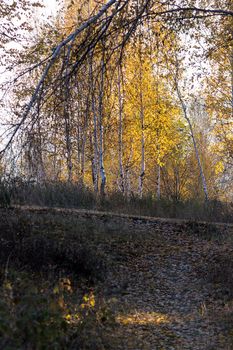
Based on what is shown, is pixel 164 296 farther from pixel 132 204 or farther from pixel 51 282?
pixel 132 204

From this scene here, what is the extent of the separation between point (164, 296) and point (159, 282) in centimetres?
72

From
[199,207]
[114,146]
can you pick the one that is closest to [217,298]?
[199,207]

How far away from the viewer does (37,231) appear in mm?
8070

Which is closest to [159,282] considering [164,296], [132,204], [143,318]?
[164,296]

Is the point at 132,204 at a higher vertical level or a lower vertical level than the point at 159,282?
higher

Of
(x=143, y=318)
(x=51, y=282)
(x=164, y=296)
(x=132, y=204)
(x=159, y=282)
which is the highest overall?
(x=132, y=204)

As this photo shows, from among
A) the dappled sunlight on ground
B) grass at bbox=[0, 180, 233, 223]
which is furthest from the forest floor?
grass at bbox=[0, 180, 233, 223]

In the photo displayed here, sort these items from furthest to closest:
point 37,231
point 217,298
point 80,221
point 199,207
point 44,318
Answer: point 199,207 → point 80,221 → point 37,231 → point 217,298 → point 44,318

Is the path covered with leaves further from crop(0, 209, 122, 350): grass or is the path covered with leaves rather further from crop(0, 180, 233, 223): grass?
crop(0, 180, 233, 223): grass

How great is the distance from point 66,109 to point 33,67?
65cm

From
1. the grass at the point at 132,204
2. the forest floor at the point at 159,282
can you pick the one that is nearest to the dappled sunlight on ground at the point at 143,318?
the forest floor at the point at 159,282

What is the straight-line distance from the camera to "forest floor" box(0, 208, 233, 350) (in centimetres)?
561

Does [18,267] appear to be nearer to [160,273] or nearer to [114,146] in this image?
[160,273]

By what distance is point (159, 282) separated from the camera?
842cm
